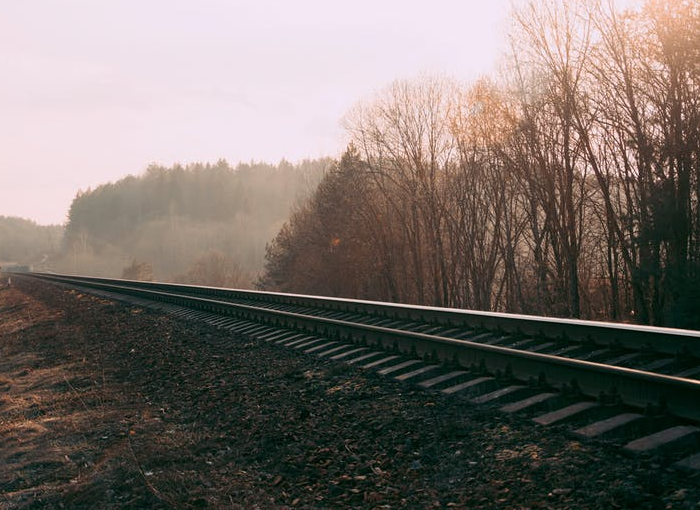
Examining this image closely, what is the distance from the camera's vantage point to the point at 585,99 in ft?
60.8

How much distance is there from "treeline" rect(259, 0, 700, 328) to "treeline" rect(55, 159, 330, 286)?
7538cm

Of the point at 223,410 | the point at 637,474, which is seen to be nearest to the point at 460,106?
the point at 223,410

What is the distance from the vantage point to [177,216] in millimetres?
133750

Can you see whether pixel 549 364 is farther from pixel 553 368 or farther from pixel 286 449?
pixel 286 449

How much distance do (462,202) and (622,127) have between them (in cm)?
1410

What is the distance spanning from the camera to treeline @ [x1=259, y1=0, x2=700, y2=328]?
49.6 ft

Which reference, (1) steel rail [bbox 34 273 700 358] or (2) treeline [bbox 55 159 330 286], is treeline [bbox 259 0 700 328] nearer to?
(1) steel rail [bbox 34 273 700 358]

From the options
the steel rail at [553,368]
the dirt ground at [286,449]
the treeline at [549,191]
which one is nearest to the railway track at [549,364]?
the steel rail at [553,368]

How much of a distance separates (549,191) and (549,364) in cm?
1676

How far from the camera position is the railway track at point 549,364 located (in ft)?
15.0

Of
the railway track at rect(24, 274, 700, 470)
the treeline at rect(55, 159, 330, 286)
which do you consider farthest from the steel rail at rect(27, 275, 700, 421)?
the treeline at rect(55, 159, 330, 286)

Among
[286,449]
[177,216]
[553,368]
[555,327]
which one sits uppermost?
[177,216]

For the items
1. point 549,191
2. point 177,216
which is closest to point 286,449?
point 549,191

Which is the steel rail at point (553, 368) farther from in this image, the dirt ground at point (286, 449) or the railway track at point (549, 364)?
the dirt ground at point (286, 449)
